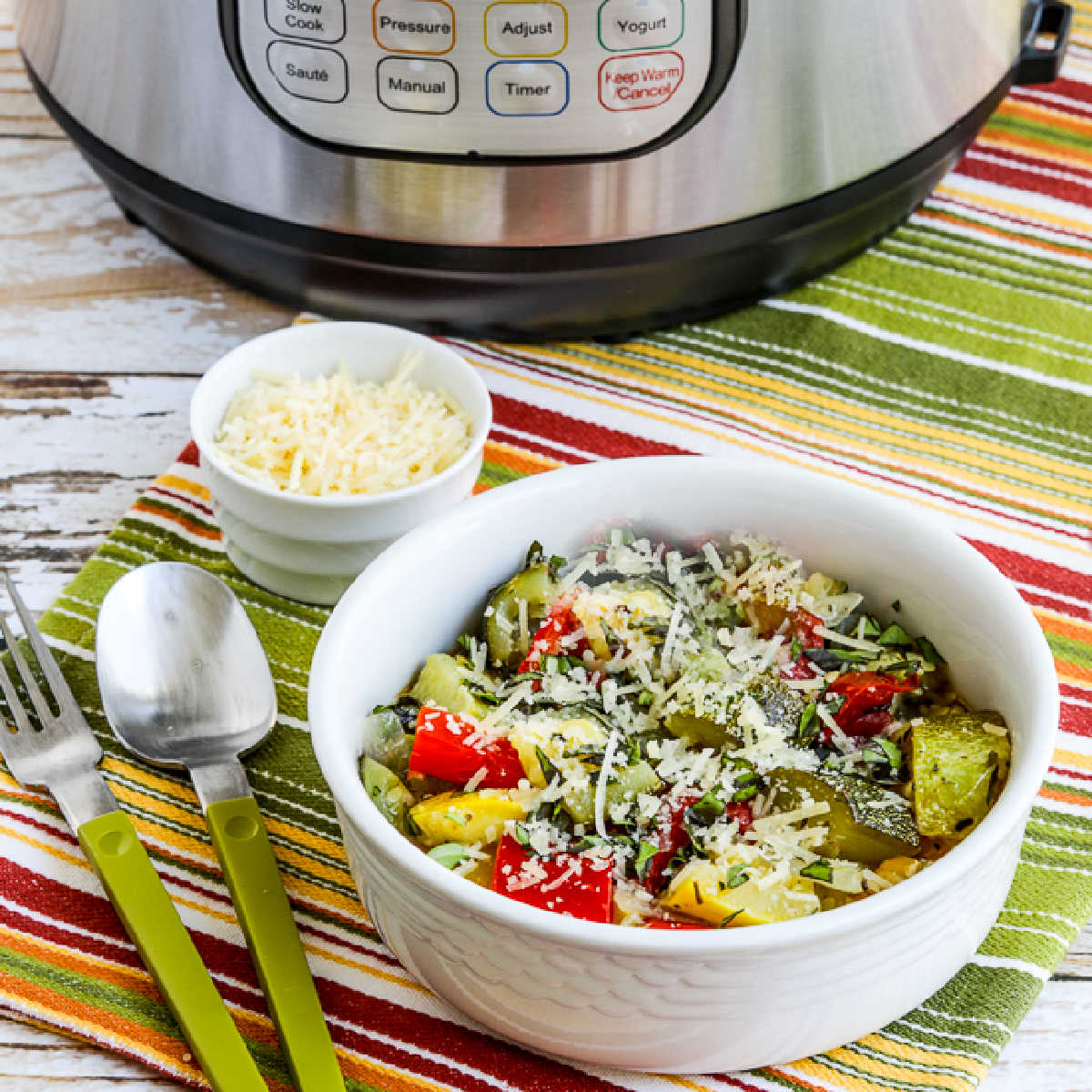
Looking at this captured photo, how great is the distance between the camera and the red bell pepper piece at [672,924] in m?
0.51

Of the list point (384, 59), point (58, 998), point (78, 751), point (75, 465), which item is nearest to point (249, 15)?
point (384, 59)

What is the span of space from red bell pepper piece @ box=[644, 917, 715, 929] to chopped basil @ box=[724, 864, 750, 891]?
0.06 ft

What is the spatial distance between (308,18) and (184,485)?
0.28 m

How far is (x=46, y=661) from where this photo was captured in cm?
69

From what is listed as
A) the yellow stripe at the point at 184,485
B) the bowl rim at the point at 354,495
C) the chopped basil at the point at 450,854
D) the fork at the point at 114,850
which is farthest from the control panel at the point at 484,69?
the chopped basil at the point at 450,854

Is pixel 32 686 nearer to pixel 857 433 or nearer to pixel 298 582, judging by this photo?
pixel 298 582

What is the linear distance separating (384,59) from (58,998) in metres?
0.49

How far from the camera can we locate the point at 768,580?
2.07ft

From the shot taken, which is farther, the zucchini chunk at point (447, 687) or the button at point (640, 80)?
the button at point (640, 80)

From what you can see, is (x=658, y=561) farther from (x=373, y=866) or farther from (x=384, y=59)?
(x=384, y=59)

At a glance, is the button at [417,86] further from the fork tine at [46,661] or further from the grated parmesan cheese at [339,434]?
the fork tine at [46,661]

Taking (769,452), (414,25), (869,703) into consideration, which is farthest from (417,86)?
(869,703)

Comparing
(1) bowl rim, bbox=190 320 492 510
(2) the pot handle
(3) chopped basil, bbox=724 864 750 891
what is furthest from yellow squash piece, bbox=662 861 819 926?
(2) the pot handle

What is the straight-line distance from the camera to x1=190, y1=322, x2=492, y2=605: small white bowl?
0.73m
